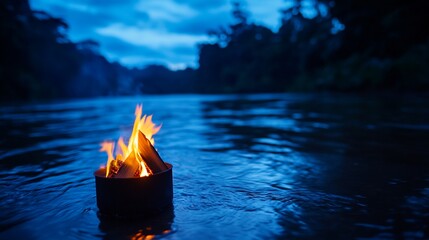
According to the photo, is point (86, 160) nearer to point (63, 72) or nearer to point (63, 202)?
point (63, 202)

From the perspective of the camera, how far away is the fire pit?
2113 millimetres

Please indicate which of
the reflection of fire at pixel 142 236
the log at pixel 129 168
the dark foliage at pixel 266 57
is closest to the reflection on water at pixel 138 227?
the reflection of fire at pixel 142 236

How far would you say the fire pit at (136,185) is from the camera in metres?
2.11

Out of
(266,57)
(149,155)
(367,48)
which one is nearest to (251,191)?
(149,155)

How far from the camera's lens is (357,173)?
335 centimetres

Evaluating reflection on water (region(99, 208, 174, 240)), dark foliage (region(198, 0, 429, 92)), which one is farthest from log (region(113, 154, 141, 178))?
dark foliage (region(198, 0, 429, 92))

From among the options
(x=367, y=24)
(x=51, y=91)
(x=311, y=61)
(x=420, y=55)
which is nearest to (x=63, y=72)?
(x=51, y=91)

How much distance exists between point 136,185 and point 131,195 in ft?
0.28

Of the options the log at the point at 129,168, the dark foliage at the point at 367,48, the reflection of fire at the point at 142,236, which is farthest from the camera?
the dark foliage at the point at 367,48

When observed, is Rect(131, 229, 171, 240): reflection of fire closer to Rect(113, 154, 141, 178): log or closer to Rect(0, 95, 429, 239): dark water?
A: Rect(0, 95, 429, 239): dark water

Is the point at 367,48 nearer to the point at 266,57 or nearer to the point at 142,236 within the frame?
the point at 142,236

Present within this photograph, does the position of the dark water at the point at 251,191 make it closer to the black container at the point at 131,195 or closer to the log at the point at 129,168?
the black container at the point at 131,195

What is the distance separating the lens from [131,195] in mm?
2121

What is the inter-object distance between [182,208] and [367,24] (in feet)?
90.4
